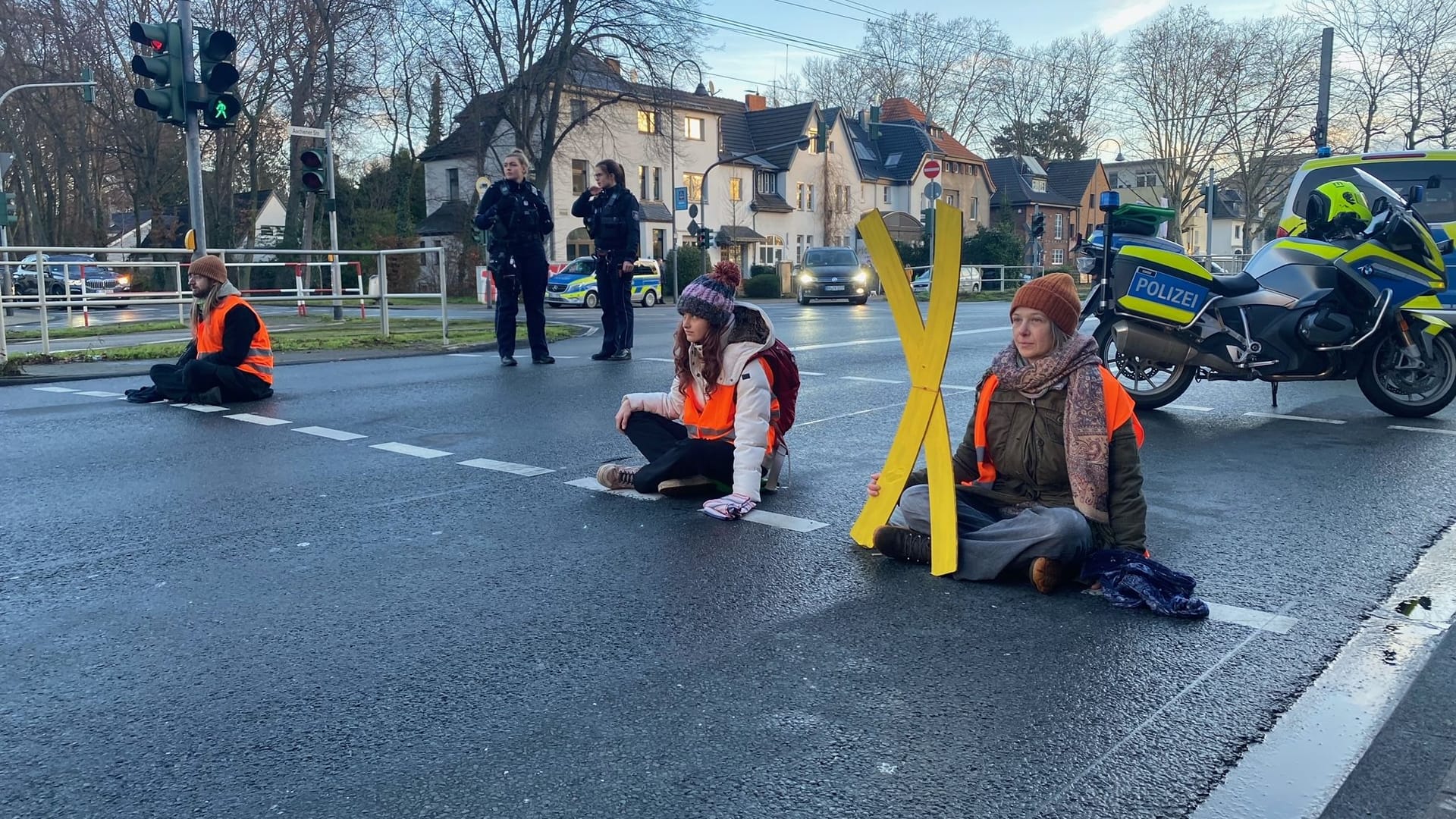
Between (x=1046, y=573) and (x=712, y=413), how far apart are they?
201 cm

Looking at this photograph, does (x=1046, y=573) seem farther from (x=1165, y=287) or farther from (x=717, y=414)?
(x=1165, y=287)

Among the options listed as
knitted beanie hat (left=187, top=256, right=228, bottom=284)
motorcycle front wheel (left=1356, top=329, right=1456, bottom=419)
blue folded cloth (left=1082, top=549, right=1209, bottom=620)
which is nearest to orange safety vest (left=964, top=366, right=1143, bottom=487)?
blue folded cloth (left=1082, top=549, right=1209, bottom=620)

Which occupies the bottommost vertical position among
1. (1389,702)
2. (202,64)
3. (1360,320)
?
(1389,702)

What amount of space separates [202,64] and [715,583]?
11035 mm

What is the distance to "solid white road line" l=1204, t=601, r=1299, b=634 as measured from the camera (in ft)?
12.6

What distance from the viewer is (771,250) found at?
64.9m

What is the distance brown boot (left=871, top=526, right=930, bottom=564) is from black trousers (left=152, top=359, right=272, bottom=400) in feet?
21.1

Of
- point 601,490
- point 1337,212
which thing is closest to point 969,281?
point 1337,212

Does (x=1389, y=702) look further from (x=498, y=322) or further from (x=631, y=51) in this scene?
(x=631, y=51)

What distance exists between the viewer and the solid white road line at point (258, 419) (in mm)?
8227

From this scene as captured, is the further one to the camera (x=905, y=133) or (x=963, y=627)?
(x=905, y=133)

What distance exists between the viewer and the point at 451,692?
128 inches

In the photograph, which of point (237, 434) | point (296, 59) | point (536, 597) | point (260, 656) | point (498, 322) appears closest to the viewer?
point (260, 656)

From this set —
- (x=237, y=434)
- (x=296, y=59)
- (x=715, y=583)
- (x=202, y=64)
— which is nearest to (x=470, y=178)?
(x=296, y=59)
